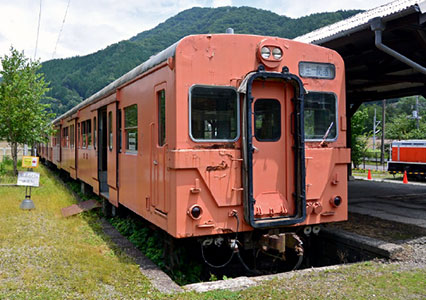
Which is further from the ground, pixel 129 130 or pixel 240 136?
pixel 129 130

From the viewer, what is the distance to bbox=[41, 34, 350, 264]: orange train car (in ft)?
17.3

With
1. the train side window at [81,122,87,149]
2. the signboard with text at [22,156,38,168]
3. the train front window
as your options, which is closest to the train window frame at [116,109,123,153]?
the train front window

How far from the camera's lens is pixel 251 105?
18.0ft

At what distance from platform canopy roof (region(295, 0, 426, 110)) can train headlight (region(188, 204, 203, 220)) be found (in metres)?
5.13

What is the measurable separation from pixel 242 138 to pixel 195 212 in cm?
112

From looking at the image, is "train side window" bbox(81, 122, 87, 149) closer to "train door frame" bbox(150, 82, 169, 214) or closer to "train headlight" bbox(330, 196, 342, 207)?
"train door frame" bbox(150, 82, 169, 214)

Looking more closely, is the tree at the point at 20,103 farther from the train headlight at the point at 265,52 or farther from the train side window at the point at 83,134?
the train headlight at the point at 265,52

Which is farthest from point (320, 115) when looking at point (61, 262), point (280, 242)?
point (61, 262)

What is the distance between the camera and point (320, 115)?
619 cm

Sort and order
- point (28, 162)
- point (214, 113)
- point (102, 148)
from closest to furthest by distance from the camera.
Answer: point (214, 113) < point (102, 148) < point (28, 162)

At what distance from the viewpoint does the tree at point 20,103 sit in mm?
17594

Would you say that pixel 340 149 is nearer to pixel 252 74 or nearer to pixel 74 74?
pixel 252 74

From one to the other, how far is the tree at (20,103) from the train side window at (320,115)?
47.6 ft

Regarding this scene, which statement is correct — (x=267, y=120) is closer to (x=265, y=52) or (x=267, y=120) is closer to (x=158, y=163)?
(x=265, y=52)
